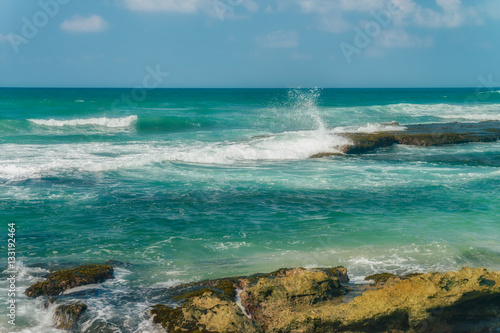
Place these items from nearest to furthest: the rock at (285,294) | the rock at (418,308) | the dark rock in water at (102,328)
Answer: the rock at (418,308) < the dark rock in water at (102,328) < the rock at (285,294)

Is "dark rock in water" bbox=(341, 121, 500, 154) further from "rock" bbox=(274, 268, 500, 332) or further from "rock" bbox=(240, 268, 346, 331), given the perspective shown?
"rock" bbox=(240, 268, 346, 331)

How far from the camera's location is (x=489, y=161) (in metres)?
19.0

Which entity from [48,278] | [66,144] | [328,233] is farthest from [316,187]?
[66,144]

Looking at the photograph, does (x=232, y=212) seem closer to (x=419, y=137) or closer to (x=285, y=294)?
(x=285, y=294)

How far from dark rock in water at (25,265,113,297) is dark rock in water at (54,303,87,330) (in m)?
0.69

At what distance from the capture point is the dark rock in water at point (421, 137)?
71.4 feet

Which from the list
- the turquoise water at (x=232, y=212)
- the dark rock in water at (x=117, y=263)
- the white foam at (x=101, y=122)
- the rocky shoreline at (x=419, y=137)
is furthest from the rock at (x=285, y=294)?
the white foam at (x=101, y=122)

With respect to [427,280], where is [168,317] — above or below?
below

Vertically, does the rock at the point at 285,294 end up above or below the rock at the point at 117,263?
above

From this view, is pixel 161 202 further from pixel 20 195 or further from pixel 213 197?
pixel 20 195

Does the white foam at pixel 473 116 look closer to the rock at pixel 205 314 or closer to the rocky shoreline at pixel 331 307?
the rocky shoreline at pixel 331 307

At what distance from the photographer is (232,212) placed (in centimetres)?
1132

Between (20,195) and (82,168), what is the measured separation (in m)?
3.78

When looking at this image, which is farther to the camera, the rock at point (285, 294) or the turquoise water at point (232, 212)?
the turquoise water at point (232, 212)
